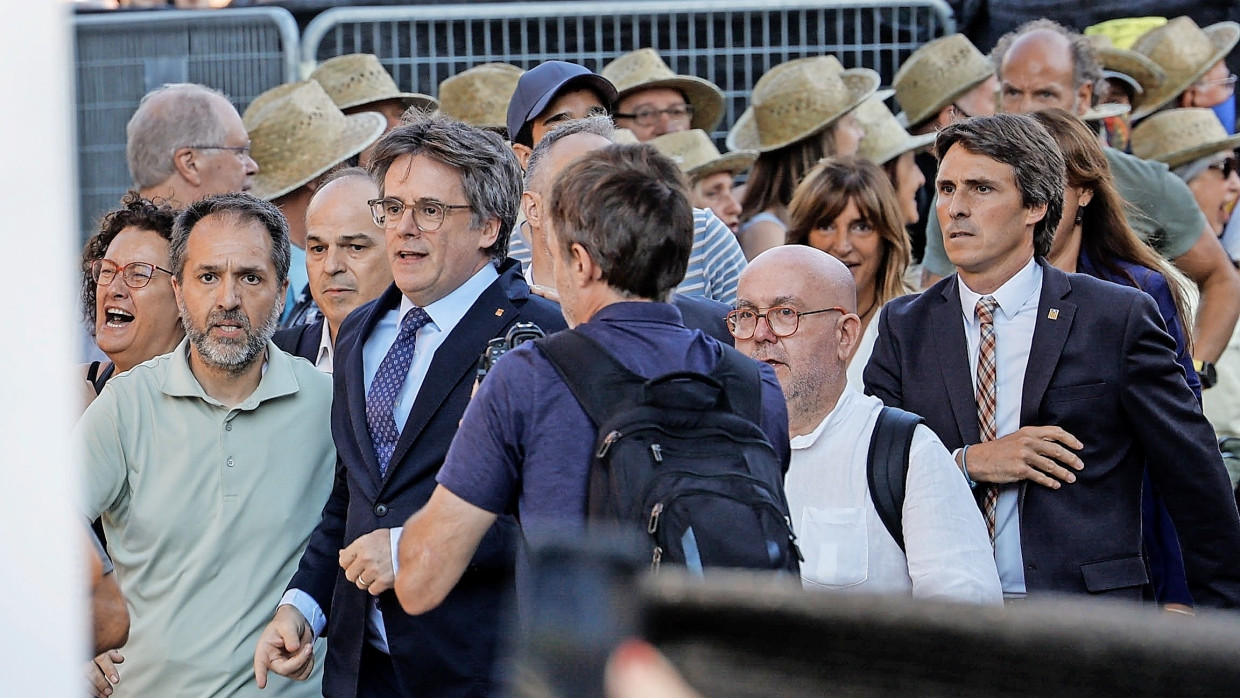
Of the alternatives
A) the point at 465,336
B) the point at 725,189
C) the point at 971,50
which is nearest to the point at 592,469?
the point at 465,336

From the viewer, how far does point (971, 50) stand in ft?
22.6

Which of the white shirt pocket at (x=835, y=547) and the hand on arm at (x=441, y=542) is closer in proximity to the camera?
the hand on arm at (x=441, y=542)

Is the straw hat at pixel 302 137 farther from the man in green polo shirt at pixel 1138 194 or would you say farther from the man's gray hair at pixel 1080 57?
the man's gray hair at pixel 1080 57

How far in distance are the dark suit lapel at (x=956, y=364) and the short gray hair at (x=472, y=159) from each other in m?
1.16

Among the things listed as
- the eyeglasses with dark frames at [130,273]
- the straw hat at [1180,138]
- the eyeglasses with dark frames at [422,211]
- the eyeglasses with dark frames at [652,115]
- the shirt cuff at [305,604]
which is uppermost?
the eyeglasses with dark frames at [652,115]

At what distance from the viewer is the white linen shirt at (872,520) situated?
3346 mm

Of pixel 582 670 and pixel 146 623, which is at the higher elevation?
pixel 582 670

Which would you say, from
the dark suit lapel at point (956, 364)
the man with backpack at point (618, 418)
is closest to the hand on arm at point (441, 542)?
the man with backpack at point (618, 418)

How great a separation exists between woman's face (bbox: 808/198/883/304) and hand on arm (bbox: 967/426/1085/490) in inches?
60.2

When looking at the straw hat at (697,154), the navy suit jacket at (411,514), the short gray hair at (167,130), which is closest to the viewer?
the navy suit jacket at (411,514)

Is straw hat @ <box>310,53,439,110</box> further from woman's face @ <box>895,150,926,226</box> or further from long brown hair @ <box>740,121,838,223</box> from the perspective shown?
woman's face @ <box>895,150,926,226</box>

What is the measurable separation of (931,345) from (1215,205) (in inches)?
128

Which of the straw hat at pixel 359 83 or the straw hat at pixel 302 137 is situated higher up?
the straw hat at pixel 359 83

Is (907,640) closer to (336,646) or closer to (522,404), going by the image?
(522,404)
